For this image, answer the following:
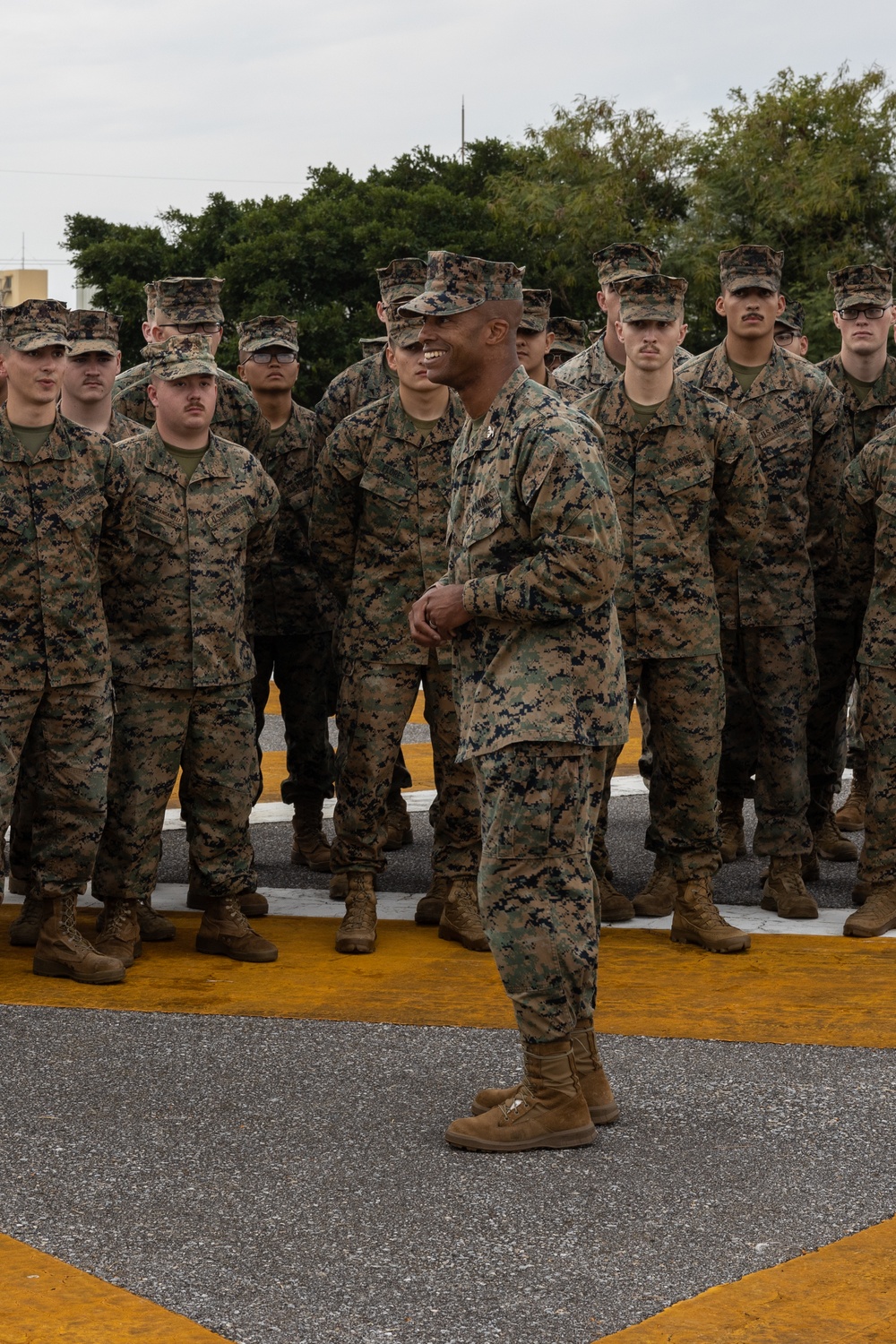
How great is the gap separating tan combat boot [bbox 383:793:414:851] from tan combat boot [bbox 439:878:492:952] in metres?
1.89

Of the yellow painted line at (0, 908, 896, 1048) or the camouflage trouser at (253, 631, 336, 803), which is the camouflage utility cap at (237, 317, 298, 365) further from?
the yellow painted line at (0, 908, 896, 1048)

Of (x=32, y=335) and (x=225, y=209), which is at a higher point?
(x=225, y=209)

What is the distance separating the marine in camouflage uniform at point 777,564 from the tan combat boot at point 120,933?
2.60 meters

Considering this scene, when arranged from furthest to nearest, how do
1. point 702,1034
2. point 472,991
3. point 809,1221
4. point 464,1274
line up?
point 472,991, point 702,1034, point 809,1221, point 464,1274

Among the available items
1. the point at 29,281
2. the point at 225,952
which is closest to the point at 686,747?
the point at 225,952

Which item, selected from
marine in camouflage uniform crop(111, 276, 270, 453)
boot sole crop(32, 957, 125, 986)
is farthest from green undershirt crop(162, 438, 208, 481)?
boot sole crop(32, 957, 125, 986)

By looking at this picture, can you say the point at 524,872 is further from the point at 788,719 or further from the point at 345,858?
the point at 788,719

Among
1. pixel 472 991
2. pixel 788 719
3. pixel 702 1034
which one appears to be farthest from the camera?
pixel 788 719

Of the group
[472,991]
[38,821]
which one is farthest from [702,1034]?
[38,821]

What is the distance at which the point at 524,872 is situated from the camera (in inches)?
177

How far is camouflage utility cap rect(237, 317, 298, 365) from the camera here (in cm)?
844

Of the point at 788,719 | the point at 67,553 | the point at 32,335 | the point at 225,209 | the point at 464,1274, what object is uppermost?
the point at 225,209

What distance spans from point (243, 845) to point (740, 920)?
6.69 feet

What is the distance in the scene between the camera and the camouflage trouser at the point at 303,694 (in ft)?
27.3
